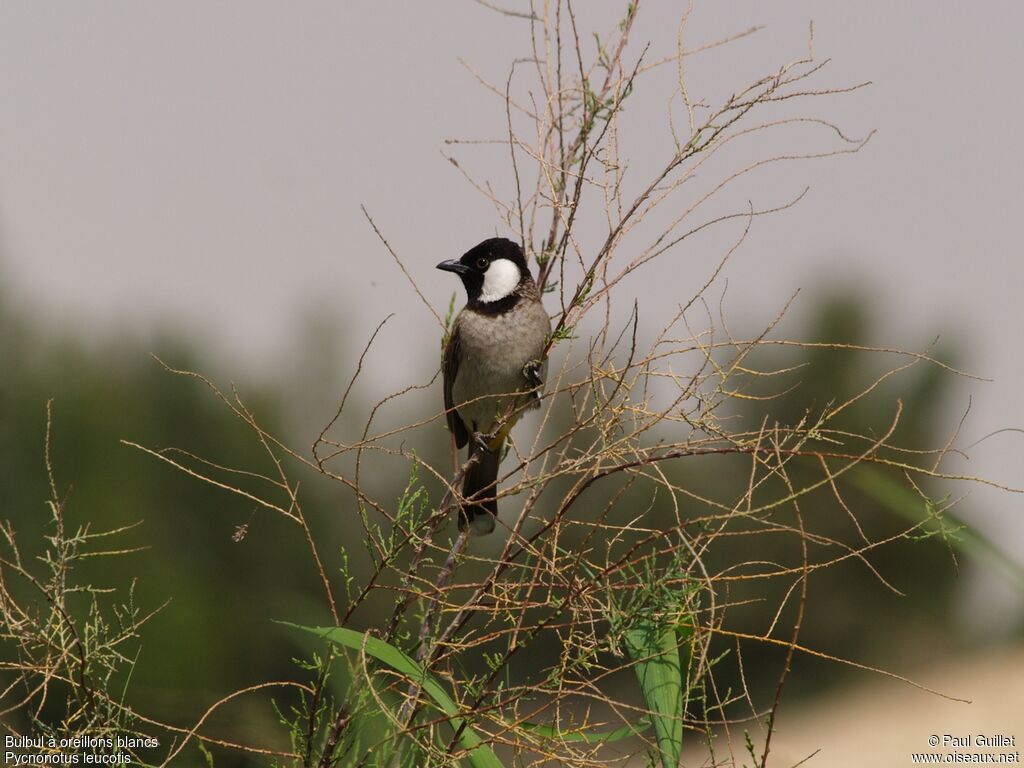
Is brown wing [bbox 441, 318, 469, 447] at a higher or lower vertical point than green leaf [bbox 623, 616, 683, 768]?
higher

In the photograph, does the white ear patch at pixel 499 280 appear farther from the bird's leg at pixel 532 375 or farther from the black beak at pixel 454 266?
the bird's leg at pixel 532 375

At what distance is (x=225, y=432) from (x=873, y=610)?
1592 centimetres

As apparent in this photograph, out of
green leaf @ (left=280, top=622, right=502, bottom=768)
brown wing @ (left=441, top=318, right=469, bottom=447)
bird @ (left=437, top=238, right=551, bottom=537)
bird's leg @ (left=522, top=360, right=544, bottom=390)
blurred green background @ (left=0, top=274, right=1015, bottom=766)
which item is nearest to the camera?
green leaf @ (left=280, top=622, right=502, bottom=768)

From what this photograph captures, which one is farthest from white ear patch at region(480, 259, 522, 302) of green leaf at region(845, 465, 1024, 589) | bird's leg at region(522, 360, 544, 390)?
green leaf at region(845, 465, 1024, 589)

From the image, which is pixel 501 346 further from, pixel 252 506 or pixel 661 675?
pixel 252 506

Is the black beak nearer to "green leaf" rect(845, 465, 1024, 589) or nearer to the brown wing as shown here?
the brown wing

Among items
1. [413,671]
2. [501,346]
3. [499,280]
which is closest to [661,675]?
[413,671]

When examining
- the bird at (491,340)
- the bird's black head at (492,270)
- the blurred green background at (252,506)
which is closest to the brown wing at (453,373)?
the bird at (491,340)

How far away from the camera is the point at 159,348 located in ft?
91.4

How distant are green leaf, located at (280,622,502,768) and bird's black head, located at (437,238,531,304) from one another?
7.93 ft

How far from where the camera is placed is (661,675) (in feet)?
7.65

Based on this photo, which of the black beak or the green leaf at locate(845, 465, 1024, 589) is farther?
the black beak

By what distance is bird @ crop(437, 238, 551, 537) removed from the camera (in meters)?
4.32

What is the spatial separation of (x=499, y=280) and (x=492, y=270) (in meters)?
0.06
